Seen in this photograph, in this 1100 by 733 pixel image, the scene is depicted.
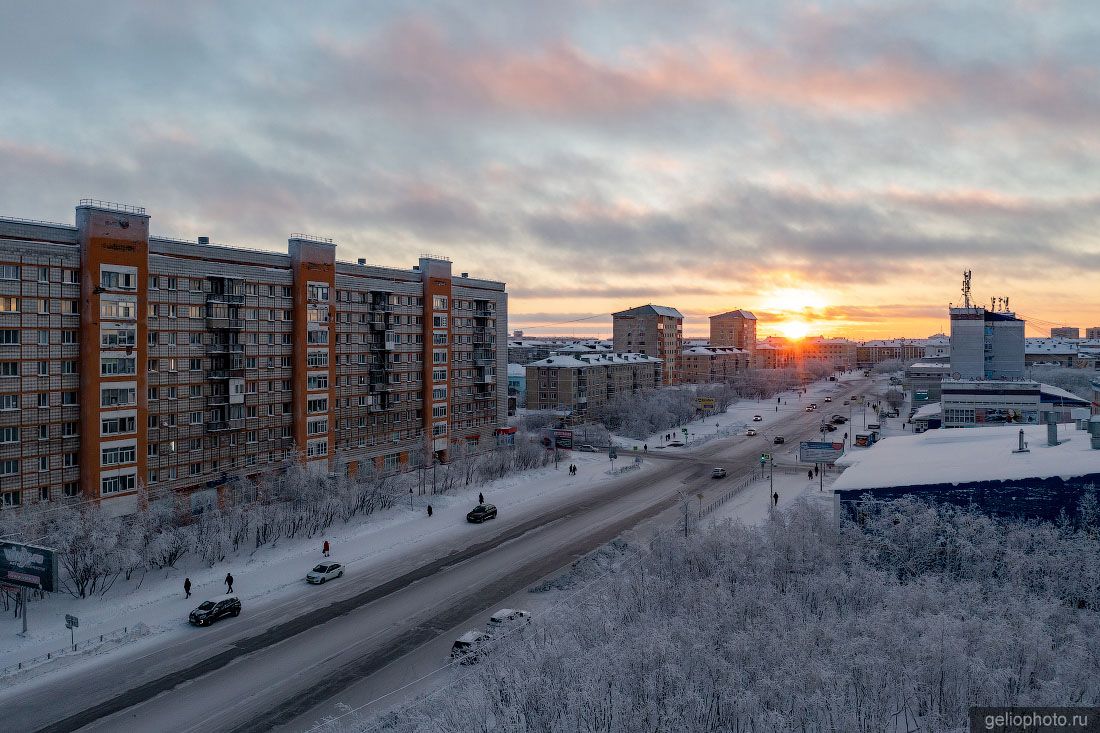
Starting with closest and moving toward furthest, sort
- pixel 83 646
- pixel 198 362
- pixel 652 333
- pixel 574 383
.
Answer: pixel 83 646 < pixel 198 362 < pixel 574 383 < pixel 652 333

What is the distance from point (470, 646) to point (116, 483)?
29.7 m

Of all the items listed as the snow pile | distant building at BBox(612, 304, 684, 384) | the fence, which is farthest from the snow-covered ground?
distant building at BBox(612, 304, 684, 384)

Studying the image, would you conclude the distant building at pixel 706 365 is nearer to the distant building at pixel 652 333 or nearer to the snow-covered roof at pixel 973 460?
the distant building at pixel 652 333

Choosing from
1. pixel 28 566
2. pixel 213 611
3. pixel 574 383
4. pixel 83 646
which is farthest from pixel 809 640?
pixel 574 383

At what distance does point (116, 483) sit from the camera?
4403 centimetres

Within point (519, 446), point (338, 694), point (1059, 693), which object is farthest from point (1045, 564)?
point (519, 446)

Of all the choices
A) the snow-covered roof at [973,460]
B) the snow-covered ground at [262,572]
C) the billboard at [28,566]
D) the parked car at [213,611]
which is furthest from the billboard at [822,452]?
the billboard at [28,566]

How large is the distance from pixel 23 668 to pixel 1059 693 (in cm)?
3599

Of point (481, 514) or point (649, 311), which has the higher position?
point (649, 311)

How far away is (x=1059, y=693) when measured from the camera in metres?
19.1

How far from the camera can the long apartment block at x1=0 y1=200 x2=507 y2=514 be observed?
136 feet

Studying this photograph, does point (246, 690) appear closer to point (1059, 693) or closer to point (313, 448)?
point (1059, 693)

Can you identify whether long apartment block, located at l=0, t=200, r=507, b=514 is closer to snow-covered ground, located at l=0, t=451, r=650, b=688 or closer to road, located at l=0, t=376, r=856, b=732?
snow-covered ground, located at l=0, t=451, r=650, b=688

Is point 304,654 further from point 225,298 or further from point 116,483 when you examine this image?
point 225,298
